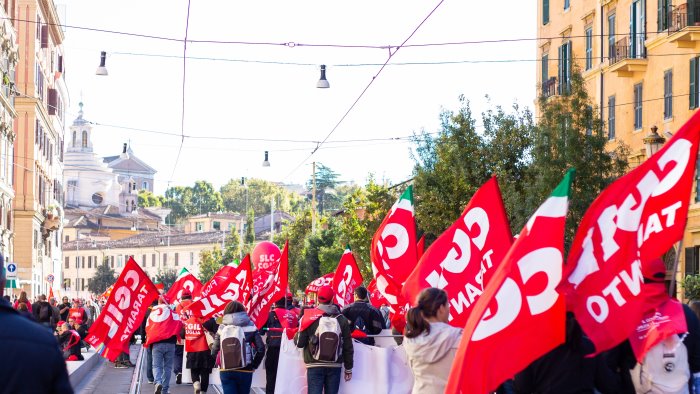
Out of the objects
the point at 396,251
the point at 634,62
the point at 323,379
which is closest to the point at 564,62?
the point at 634,62

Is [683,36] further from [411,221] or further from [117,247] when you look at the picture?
A: [117,247]

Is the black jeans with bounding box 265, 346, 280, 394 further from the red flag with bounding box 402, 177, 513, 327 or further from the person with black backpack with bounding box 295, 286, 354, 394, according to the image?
the red flag with bounding box 402, 177, 513, 327

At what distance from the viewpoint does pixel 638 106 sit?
38281 mm

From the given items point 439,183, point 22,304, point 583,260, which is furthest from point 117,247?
point 583,260

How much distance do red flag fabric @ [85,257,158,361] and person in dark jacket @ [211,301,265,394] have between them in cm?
539

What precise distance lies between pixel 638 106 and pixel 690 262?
5636 millimetres

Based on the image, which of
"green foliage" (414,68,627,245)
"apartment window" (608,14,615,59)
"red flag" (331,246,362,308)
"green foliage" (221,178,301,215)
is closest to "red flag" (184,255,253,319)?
"red flag" (331,246,362,308)

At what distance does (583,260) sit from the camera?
8.04 m

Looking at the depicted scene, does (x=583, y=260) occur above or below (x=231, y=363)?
above

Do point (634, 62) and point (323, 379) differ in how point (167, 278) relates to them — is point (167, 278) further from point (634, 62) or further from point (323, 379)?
point (323, 379)

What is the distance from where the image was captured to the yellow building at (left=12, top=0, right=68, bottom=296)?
64688mm

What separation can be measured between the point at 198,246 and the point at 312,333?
138 metres

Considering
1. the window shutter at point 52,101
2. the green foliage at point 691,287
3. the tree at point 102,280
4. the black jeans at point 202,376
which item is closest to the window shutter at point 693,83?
the green foliage at point 691,287

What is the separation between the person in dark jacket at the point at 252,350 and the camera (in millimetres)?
15219
